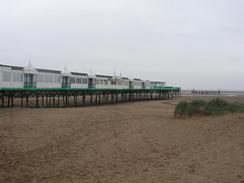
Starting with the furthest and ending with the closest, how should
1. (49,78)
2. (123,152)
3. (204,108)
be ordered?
(49,78) → (204,108) → (123,152)

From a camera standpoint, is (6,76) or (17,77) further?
(17,77)

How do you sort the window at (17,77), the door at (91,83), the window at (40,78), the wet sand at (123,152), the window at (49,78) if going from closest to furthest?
the wet sand at (123,152) < the window at (17,77) < the window at (40,78) < the window at (49,78) < the door at (91,83)

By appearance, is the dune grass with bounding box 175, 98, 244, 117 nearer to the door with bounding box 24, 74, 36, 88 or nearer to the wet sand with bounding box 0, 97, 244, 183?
the wet sand with bounding box 0, 97, 244, 183

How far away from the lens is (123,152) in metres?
9.87

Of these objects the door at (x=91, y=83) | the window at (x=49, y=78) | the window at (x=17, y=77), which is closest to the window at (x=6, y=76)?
the window at (x=17, y=77)

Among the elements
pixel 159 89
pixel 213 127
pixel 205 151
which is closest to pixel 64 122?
pixel 213 127

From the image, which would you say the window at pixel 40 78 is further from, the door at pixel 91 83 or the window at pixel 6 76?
the door at pixel 91 83

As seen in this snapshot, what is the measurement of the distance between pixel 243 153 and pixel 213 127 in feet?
15.6

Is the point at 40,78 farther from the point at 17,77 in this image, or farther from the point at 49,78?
the point at 17,77

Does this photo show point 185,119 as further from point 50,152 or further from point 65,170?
point 65,170

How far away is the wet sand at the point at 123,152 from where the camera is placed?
24.1 ft

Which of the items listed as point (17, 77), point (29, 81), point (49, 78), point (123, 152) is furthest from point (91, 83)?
point (123, 152)

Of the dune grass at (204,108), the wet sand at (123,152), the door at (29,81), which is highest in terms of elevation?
the door at (29,81)

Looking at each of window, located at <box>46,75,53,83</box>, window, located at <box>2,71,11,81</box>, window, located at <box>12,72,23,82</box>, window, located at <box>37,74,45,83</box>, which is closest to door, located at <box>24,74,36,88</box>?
window, located at <box>12,72,23,82</box>
